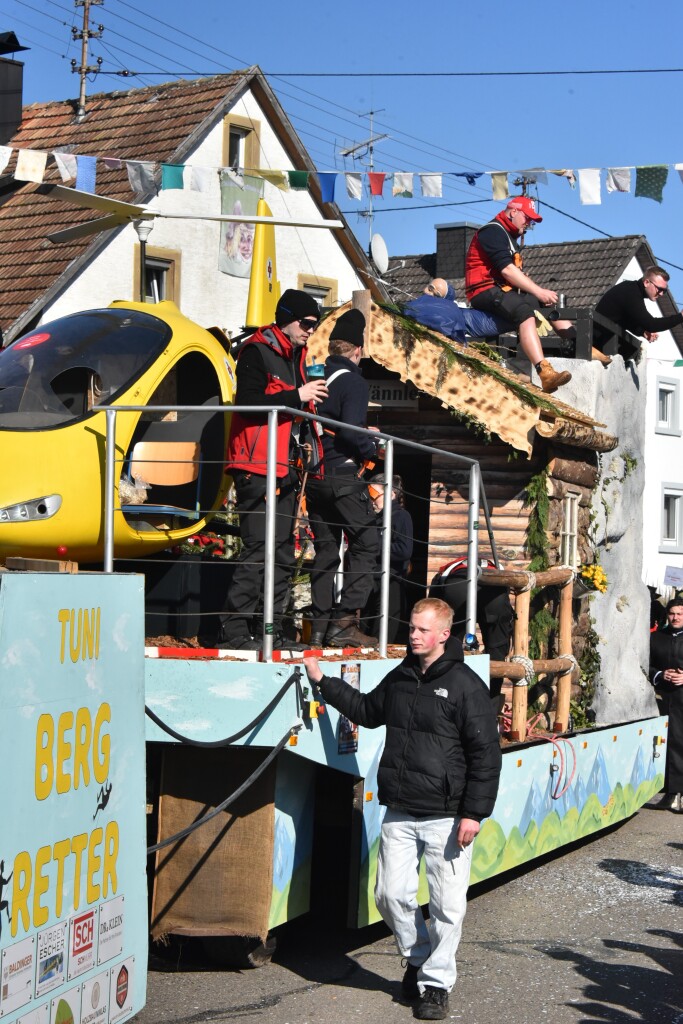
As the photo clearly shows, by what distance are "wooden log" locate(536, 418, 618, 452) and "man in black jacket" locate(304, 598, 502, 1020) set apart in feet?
14.0

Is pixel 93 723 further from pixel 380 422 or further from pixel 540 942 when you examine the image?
pixel 380 422

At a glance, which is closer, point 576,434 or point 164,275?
point 576,434

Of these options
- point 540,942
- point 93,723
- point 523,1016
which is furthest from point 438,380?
point 93,723

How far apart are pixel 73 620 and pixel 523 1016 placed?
9.73 ft

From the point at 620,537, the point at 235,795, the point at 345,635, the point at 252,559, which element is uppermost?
the point at 620,537

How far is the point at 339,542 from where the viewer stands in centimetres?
790

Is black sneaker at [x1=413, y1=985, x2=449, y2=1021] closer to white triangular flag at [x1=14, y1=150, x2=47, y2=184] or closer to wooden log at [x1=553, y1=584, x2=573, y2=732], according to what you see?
wooden log at [x1=553, y1=584, x2=573, y2=732]

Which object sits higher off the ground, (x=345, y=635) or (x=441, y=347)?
(x=441, y=347)

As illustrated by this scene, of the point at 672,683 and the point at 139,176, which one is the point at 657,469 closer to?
the point at 672,683

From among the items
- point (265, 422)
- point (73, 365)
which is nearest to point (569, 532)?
point (265, 422)

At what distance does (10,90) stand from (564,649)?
61.8ft

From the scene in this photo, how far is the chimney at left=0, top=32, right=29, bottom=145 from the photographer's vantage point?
25172mm

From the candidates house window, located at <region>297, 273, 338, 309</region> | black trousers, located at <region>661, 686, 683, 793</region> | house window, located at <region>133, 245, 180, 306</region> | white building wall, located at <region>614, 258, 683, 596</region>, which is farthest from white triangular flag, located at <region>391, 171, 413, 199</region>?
white building wall, located at <region>614, 258, 683, 596</region>

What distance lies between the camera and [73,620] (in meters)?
4.66
